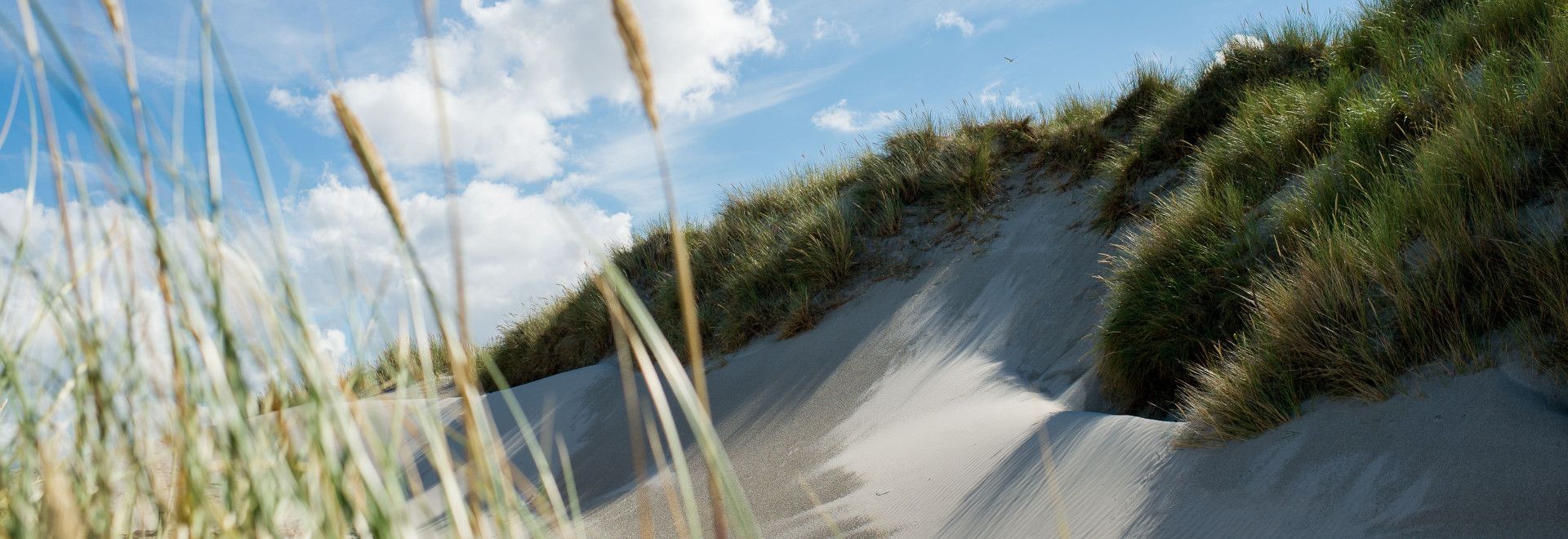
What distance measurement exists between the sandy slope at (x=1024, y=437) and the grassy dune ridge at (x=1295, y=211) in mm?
235

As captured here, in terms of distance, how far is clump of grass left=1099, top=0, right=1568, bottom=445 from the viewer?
3213 mm

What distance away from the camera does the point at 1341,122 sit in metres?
5.02

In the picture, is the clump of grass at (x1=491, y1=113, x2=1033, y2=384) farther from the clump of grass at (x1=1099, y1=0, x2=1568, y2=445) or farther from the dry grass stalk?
the dry grass stalk

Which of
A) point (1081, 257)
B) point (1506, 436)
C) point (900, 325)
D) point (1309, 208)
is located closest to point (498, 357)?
point (900, 325)

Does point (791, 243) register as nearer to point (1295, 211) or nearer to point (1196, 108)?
point (1196, 108)

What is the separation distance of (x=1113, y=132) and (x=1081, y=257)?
1.99 meters

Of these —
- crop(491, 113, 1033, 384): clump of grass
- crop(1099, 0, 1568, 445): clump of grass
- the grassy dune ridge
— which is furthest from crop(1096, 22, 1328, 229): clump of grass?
crop(491, 113, 1033, 384): clump of grass

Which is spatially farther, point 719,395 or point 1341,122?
point 719,395

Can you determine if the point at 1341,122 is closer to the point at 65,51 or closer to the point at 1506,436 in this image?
the point at 1506,436

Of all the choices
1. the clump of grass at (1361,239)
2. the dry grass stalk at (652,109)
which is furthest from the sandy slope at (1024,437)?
the dry grass stalk at (652,109)

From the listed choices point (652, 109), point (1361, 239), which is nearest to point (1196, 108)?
point (1361, 239)

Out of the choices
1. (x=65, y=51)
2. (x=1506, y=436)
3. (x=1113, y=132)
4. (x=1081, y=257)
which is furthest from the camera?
(x=1113, y=132)

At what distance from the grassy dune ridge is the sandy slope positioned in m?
0.24

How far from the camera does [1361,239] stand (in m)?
3.68
